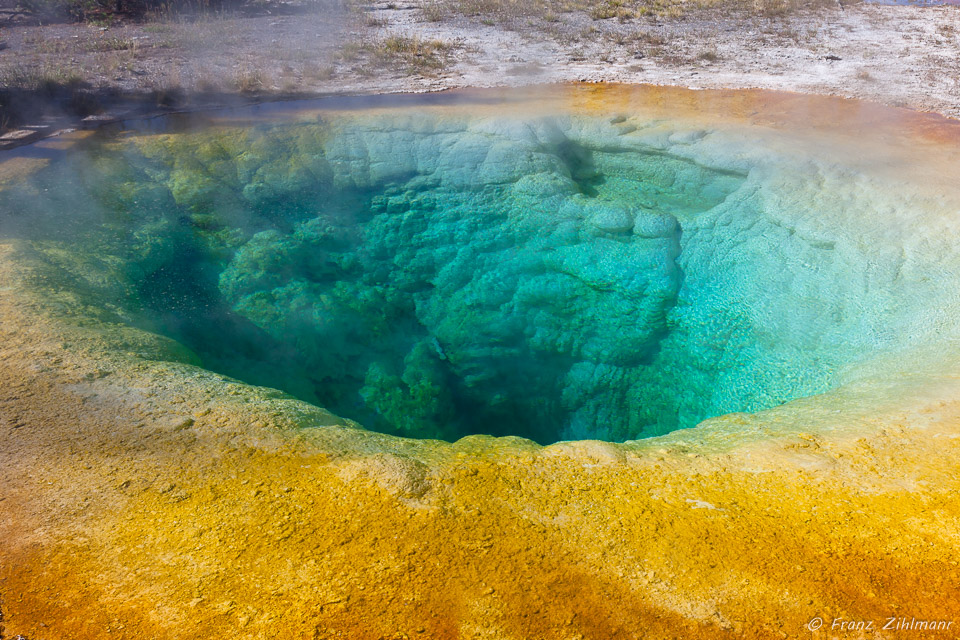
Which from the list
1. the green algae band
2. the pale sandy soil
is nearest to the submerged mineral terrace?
the green algae band

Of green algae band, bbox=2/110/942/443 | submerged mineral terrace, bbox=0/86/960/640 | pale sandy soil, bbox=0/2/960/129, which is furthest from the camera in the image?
pale sandy soil, bbox=0/2/960/129

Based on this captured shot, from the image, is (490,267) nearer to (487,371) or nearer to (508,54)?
(487,371)

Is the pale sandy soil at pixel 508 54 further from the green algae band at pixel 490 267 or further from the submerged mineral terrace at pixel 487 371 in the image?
the green algae band at pixel 490 267

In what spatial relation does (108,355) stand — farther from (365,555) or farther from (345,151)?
(345,151)

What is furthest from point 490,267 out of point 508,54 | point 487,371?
point 508,54

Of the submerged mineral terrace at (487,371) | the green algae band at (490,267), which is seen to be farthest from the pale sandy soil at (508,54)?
the green algae band at (490,267)

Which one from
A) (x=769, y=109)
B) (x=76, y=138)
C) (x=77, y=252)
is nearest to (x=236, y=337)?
(x=77, y=252)

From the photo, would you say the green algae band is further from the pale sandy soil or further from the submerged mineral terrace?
the pale sandy soil
